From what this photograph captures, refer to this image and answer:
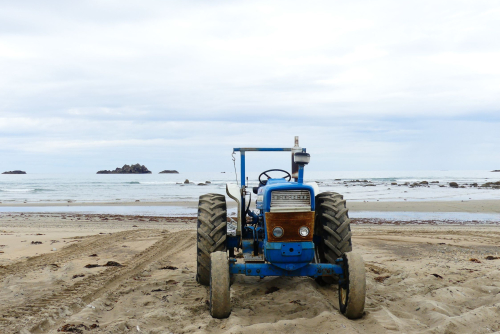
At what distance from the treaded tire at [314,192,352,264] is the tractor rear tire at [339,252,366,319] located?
630 mm

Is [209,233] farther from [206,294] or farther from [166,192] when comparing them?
[166,192]

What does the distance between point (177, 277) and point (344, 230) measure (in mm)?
2684

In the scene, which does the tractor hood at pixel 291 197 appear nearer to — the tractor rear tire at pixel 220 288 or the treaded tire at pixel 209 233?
the tractor rear tire at pixel 220 288

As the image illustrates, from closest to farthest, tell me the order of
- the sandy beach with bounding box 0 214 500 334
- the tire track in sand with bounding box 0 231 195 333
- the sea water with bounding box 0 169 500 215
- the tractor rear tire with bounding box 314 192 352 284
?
1. the sandy beach with bounding box 0 214 500 334
2. the tire track in sand with bounding box 0 231 195 333
3. the tractor rear tire with bounding box 314 192 352 284
4. the sea water with bounding box 0 169 500 215

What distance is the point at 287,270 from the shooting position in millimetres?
4098

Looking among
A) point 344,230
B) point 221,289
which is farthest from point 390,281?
point 221,289

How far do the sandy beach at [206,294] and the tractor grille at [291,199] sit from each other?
3.72 feet

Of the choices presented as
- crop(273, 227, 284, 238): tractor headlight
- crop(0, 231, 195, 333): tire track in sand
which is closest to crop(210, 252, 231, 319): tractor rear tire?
crop(273, 227, 284, 238): tractor headlight

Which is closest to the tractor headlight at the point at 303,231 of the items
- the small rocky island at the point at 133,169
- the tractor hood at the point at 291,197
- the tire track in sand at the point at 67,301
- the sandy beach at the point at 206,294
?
the tractor hood at the point at 291,197

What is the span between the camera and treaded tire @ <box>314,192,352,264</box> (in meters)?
4.66

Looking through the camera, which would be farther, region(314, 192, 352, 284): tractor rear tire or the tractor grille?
region(314, 192, 352, 284): tractor rear tire

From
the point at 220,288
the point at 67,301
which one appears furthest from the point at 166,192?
the point at 220,288

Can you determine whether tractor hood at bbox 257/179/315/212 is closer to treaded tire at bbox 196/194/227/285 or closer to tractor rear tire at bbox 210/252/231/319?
tractor rear tire at bbox 210/252/231/319

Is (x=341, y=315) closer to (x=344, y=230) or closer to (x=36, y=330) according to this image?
(x=344, y=230)
